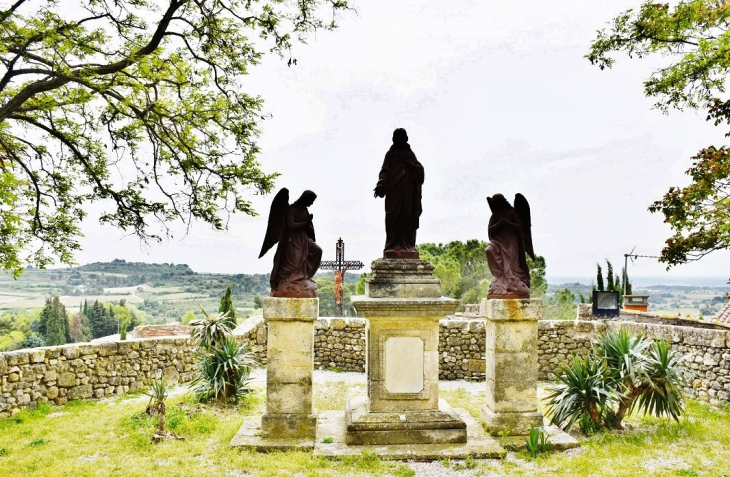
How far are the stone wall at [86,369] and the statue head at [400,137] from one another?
21.7ft

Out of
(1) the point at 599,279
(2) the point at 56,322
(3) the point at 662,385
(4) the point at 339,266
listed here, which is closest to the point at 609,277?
(1) the point at 599,279

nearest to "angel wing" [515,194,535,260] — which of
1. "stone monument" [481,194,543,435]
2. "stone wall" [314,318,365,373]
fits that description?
"stone monument" [481,194,543,435]

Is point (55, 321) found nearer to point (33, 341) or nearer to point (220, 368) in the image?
point (33, 341)

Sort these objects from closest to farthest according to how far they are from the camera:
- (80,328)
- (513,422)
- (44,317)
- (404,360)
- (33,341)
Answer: (404,360) → (513,422) → (33,341) → (44,317) → (80,328)

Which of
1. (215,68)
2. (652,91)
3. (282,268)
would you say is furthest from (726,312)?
(215,68)

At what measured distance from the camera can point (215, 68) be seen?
29.1 feet

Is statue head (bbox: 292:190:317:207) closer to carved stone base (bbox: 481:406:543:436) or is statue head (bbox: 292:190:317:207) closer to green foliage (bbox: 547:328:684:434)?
carved stone base (bbox: 481:406:543:436)

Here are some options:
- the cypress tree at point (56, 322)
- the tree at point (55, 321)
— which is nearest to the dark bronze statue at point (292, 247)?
the tree at point (55, 321)

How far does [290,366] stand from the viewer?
235 inches

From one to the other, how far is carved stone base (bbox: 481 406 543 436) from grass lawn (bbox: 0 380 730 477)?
0.54 metres

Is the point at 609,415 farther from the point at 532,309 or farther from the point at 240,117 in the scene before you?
the point at 240,117

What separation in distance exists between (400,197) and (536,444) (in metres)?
3.38

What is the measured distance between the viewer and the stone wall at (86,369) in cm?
742

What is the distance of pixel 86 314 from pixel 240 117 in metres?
22.7
